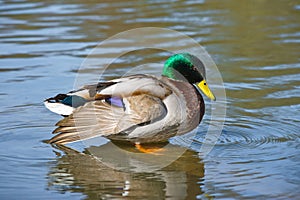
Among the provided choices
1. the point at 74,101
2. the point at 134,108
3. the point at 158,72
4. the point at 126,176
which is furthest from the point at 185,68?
the point at 158,72

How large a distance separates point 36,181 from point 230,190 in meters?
1.25

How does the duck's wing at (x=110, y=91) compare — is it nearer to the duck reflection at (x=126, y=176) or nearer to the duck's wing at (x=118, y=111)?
the duck's wing at (x=118, y=111)

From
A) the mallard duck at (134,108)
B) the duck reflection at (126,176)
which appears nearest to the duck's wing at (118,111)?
the mallard duck at (134,108)

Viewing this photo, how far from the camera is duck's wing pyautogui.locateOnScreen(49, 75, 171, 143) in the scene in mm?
5098

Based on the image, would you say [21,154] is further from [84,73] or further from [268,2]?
[268,2]

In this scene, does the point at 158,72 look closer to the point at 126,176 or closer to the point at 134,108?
the point at 134,108

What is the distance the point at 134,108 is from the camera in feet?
16.8

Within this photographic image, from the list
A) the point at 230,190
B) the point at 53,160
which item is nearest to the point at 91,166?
the point at 53,160

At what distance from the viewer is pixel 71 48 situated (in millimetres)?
8352

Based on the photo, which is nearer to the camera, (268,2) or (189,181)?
(189,181)

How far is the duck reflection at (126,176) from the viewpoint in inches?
178

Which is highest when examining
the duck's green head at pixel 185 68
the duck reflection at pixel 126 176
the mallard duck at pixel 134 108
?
the duck's green head at pixel 185 68

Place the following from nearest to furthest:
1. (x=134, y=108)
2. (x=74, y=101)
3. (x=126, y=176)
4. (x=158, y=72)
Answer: (x=126, y=176)
(x=134, y=108)
(x=74, y=101)
(x=158, y=72)

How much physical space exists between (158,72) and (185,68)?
1973mm
